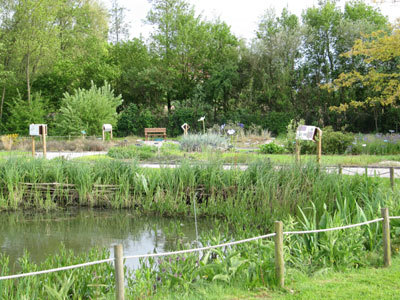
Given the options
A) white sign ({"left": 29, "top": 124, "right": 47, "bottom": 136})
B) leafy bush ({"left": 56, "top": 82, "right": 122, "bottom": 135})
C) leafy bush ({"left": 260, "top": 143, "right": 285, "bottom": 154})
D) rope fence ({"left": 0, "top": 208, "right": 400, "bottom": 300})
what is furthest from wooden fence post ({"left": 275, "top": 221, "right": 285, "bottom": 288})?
leafy bush ({"left": 56, "top": 82, "right": 122, "bottom": 135})

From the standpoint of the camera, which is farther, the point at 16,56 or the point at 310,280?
the point at 16,56

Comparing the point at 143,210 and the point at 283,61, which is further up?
the point at 283,61

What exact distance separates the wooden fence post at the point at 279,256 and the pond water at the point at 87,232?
217cm

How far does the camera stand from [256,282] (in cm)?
434

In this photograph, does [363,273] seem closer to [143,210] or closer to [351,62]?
[143,210]

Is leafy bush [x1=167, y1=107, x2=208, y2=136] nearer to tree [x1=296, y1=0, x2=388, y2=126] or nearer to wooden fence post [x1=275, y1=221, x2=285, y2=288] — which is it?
tree [x1=296, y1=0, x2=388, y2=126]

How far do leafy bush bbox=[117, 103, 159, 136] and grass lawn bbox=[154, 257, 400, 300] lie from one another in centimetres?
2509

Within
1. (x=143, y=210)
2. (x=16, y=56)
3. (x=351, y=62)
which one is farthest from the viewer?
(x=16, y=56)

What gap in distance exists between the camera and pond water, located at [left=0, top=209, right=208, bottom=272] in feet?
21.9

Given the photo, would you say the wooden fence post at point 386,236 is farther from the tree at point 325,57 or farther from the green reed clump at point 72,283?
the tree at point 325,57

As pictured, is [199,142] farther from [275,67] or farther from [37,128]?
[275,67]

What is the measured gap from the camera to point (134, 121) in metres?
29.6

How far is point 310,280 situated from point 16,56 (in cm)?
2866

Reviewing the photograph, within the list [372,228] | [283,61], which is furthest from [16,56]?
[372,228]
